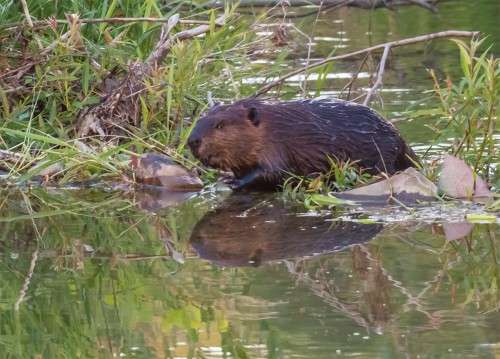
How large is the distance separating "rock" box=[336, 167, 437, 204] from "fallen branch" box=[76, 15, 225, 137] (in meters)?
1.55

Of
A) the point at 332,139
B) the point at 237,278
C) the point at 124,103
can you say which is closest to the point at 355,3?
the point at 124,103

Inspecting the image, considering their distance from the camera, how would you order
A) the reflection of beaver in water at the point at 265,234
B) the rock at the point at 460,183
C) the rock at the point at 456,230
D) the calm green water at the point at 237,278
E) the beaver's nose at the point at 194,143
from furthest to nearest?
the beaver's nose at the point at 194,143, the rock at the point at 460,183, the rock at the point at 456,230, the reflection of beaver in water at the point at 265,234, the calm green water at the point at 237,278

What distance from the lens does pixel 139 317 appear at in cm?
407

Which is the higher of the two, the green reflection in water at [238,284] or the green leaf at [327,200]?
the green reflection in water at [238,284]

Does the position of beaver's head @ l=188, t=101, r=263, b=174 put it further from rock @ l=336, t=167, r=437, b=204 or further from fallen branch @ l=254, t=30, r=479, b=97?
rock @ l=336, t=167, r=437, b=204

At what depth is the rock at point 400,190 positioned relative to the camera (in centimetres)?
575

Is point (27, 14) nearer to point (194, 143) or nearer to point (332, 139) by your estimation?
point (194, 143)

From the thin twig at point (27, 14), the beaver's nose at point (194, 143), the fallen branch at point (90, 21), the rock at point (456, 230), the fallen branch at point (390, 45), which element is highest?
the thin twig at point (27, 14)

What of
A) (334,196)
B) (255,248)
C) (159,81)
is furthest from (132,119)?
(255,248)

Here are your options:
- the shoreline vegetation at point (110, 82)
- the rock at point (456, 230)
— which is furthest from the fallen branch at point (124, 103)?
the rock at point (456, 230)

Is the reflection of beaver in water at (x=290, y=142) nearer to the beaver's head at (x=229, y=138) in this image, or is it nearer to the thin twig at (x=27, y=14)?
the beaver's head at (x=229, y=138)

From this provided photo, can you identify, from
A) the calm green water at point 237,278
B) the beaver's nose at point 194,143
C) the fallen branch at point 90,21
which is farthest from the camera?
the fallen branch at point 90,21

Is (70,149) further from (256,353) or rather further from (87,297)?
(256,353)

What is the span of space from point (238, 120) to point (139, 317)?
2361mm
